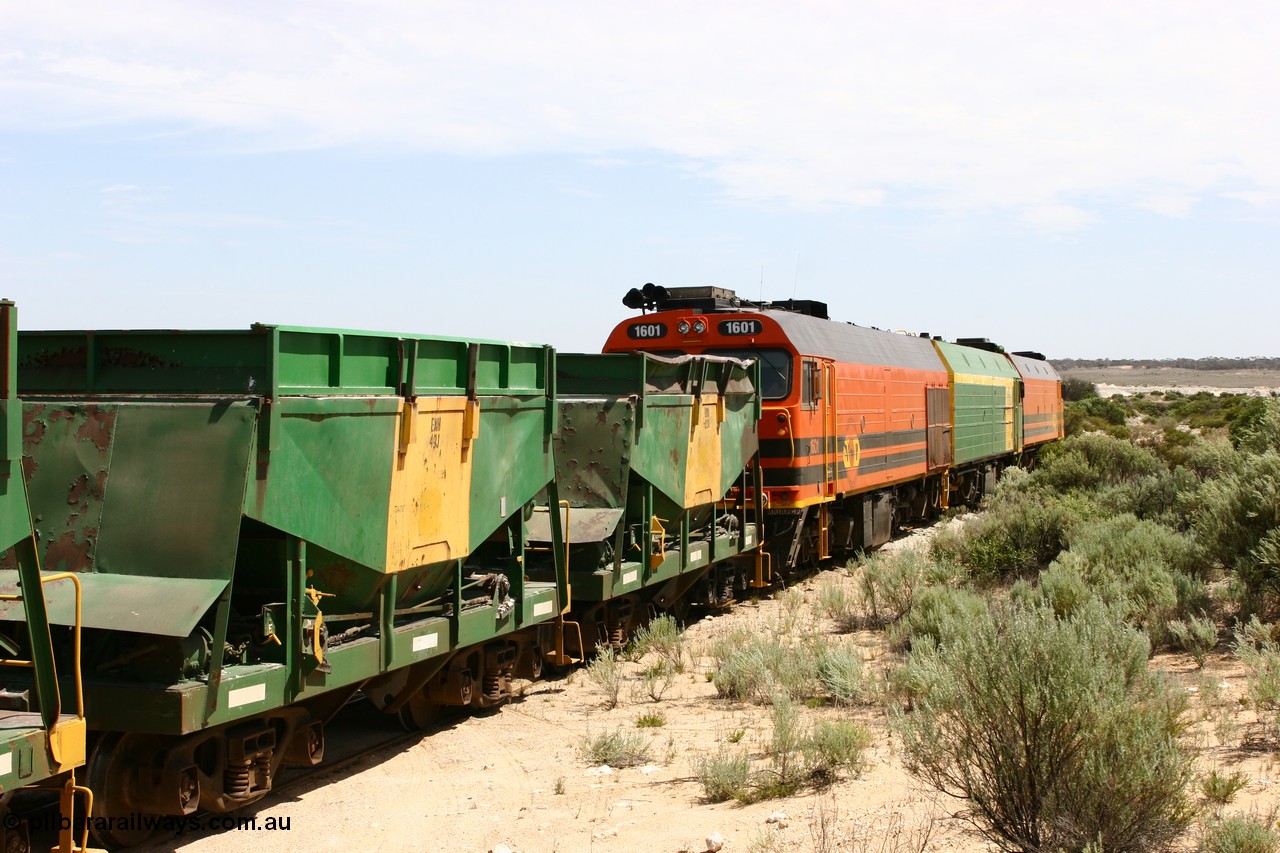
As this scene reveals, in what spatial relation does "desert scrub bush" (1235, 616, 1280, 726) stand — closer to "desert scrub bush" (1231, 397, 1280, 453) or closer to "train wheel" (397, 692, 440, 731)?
"desert scrub bush" (1231, 397, 1280, 453)

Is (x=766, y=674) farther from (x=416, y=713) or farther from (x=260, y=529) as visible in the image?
(x=260, y=529)

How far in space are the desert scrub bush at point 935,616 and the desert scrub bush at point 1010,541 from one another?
330 cm

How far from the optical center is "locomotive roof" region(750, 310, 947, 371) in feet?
50.8

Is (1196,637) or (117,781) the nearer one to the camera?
(117,781)

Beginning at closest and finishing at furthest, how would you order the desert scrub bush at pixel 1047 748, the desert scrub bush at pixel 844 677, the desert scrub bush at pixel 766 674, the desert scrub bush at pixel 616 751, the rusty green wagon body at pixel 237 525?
the desert scrub bush at pixel 1047 748, the rusty green wagon body at pixel 237 525, the desert scrub bush at pixel 616 751, the desert scrub bush at pixel 844 677, the desert scrub bush at pixel 766 674

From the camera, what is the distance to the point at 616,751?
814 centimetres

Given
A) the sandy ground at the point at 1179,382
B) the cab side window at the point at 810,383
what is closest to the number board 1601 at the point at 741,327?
the cab side window at the point at 810,383

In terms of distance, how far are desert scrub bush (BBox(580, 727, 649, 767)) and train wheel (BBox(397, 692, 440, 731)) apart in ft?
4.50

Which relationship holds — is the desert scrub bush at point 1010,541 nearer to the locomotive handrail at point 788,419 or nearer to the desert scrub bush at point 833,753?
the locomotive handrail at point 788,419

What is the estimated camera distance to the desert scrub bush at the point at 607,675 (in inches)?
389

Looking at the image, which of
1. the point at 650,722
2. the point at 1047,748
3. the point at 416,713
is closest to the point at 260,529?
the point at 416,713

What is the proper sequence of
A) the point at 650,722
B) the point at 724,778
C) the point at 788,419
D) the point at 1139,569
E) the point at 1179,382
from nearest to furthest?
the point at 724,778 → the point at 650,722 → the point at 1139,569 → the point at 788,419 → the point at 1179,382

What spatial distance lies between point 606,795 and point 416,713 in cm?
212

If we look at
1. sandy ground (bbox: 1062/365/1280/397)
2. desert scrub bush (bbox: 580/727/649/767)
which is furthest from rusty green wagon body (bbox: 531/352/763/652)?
sandy ground (bbox: 1062/365/1280/397)
